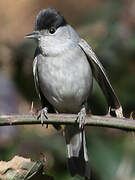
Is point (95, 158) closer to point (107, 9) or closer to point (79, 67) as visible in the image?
point (79, 67)

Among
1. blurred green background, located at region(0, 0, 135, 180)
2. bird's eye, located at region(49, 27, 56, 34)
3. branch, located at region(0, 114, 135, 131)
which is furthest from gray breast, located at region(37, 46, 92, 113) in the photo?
branch, located at region(0, 114, 135, 131)

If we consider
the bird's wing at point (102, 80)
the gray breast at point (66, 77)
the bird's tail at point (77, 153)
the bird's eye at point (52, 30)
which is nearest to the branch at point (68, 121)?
the bird's wing at point (102, 80)

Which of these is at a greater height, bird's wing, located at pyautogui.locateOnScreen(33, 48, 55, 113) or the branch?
bird's wing, located at pyautogui.locateOnScreen(33, 48, 55, 113)

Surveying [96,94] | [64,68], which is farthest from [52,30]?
[96,94]

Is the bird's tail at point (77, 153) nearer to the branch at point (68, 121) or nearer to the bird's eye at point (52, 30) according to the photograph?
the bird's eye at point (52, 30)

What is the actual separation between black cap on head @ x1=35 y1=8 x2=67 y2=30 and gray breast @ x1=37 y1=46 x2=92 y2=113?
0.87ft

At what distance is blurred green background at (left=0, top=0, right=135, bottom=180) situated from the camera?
13.6ft

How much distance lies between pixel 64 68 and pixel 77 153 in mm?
736

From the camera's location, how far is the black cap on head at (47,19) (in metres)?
3.81

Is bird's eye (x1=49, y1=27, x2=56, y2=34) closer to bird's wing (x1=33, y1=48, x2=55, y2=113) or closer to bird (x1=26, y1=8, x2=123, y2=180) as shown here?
bird (x1=26, y1=8, x2=123, y2=180)

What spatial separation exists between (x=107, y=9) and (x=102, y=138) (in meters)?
1.42

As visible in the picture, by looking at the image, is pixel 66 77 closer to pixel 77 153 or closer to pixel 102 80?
pixel 102 80

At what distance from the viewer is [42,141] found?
435 cm

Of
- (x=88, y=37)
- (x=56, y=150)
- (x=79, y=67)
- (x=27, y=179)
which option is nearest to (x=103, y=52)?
(x=88, y=37)
